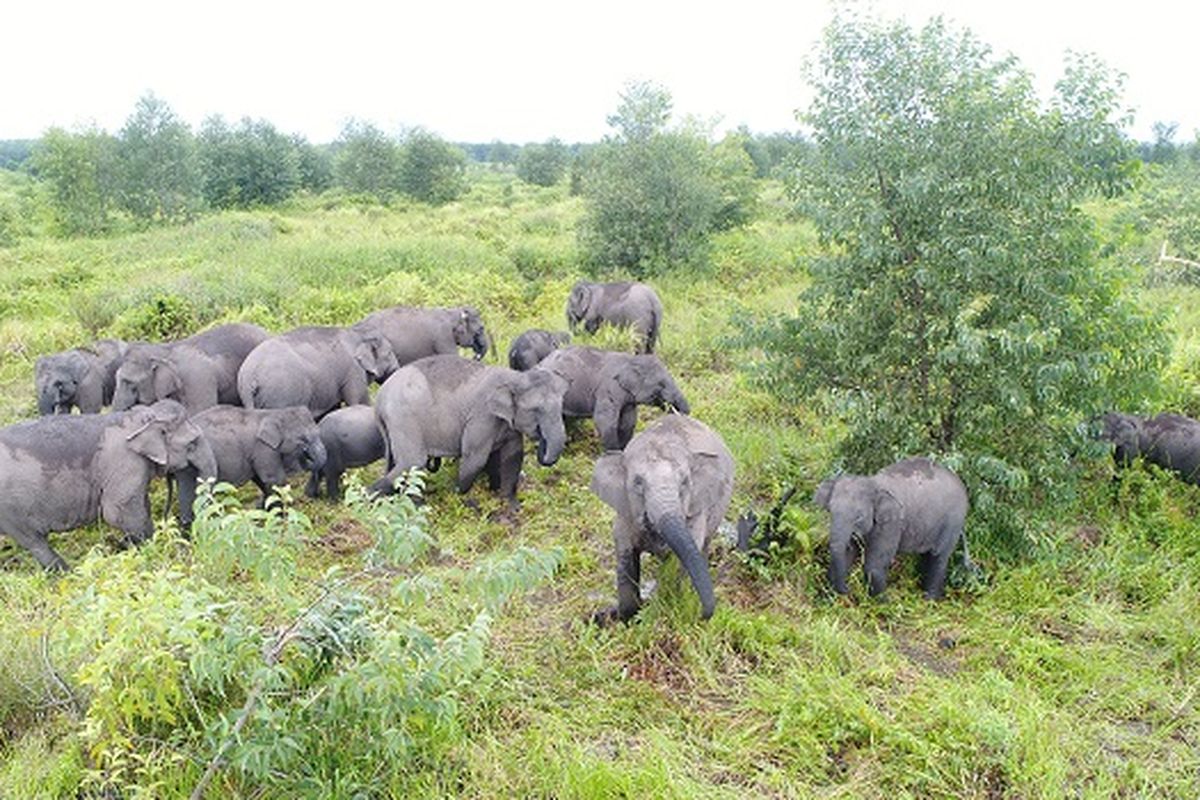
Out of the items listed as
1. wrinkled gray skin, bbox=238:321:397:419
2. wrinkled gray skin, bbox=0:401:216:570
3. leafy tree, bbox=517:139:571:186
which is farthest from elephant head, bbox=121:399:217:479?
leafy tree, bbox=517:139:571:186

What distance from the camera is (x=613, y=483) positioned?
5820 millimetres

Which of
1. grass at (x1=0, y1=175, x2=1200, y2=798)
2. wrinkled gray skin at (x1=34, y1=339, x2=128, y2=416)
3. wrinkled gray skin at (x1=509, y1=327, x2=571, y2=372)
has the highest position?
wrinkled gray skin at (x1=509, y1=327, x2=571, y2=372)

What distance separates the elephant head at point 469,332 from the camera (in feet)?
39.9

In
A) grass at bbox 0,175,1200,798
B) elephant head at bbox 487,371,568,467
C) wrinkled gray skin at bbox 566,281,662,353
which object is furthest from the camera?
wrinkled gray skin at bbox 566,281,662,353

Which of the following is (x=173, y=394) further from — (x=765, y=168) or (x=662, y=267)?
(x=765, y=168)

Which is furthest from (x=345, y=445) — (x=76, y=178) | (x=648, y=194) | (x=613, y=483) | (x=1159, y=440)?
(x=76, y=178)

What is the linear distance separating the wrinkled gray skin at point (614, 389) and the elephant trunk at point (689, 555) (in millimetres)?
3456

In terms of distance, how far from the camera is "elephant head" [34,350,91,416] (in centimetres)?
930

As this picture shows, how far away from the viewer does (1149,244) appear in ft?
65.0

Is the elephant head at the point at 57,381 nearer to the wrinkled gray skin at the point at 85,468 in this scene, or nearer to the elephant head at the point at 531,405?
the wrinkled gray skin at the point at 85,468

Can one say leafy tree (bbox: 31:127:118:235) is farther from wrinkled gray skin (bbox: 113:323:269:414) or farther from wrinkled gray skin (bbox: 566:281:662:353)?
wrinkled gray skin (bbox: 113:323:269:414)

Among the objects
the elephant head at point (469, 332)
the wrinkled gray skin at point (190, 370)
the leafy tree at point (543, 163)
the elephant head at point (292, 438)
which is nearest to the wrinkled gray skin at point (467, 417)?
the elephant head at point (292, 438)

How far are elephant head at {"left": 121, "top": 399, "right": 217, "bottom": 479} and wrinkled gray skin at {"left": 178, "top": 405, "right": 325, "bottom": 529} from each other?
52 centimetres

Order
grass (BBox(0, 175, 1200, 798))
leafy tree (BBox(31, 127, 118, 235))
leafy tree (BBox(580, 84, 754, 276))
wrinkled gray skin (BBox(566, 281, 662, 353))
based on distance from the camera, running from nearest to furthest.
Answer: grass (BBox(0, 175, 1200, 798)), wrinkled gray skin (BBox(566, 281, 662, 353)), leafy tree (BBox(580, 84, 754, 276)), leafy tree (BBox(31, 127, 118, 235))
